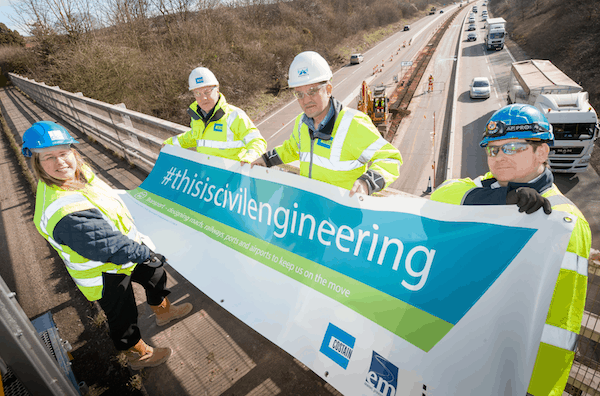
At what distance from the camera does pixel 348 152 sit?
2.99 m

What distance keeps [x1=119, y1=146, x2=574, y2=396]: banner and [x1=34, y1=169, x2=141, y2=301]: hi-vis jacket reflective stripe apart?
913 mm

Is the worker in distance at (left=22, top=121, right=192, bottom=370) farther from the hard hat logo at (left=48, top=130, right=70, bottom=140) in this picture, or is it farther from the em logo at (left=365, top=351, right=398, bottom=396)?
the em logo at (left=365, top=351, right=398, bottom=396)

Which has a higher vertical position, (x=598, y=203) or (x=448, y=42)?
(x=448, y=42)

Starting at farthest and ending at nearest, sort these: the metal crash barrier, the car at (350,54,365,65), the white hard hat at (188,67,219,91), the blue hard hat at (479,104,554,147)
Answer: the car at (350,54,365,65) → the white hard hat at (188,67,219,91) → the metal crash barrier → the blue hard hat at (479,104,554,147)

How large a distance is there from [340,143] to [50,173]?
2.72 meters

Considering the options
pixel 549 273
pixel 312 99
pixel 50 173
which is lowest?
pixel 549 273

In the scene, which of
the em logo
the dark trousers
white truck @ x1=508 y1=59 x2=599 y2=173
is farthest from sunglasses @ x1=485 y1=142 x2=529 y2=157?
white truck @ x1=508 y1=59 x2=599 y2=173

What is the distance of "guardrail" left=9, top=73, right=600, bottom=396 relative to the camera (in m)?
2.41

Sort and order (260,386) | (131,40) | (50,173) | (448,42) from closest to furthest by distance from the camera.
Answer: (50,173) → (260,386) → (131,40) → (448,42)

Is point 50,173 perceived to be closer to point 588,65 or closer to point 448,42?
point 588,65

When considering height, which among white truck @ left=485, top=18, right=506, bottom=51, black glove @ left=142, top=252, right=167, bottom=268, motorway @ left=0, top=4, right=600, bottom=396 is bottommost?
motorway @ left=0, top=4, right=600, bottom=396

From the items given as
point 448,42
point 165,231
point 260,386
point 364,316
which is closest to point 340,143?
point 364,316

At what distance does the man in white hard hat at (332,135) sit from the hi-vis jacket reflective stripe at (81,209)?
2.10 metres

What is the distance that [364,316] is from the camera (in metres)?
2.30
